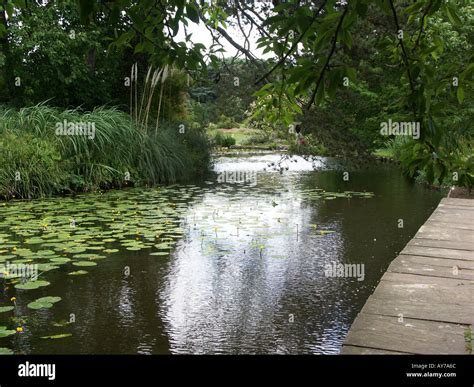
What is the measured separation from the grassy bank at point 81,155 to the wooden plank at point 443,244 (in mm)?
6104

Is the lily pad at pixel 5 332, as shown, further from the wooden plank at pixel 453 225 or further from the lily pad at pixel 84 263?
the wooden plank at pixel 453 225

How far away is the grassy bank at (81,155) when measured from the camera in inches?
342

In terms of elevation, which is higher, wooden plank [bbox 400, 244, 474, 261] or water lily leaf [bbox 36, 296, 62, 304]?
wooden plank [bbox 400, 244, 474, 261]

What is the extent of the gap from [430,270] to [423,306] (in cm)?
75

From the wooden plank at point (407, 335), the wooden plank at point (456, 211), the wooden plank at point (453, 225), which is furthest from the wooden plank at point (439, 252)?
the wooden plank at point (456, 211)

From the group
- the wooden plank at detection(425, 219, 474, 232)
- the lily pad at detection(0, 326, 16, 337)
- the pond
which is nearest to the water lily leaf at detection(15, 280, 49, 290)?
the pond

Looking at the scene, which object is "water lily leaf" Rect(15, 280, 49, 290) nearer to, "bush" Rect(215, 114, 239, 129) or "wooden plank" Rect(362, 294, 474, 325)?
"wooden plank" Rect(362, 294, 474, 325)

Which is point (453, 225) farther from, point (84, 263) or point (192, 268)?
point (84, 263)

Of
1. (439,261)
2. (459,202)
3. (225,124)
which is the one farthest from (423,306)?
(225,124)

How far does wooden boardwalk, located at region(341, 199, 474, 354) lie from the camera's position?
2342mm

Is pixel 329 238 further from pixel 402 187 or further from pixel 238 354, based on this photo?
pixel 402 187

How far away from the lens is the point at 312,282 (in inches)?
178

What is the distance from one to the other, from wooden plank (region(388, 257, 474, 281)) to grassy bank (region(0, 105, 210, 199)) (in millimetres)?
6372
